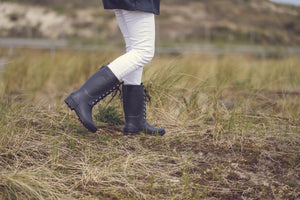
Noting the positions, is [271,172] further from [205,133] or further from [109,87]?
[109,87]

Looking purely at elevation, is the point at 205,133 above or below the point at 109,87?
below

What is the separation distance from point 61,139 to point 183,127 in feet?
3.18

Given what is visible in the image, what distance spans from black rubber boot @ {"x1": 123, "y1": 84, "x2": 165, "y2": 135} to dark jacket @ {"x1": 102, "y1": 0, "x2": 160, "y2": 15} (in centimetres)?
62

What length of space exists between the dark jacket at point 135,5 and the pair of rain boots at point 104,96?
43 centimetres

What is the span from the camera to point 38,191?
1.79 m

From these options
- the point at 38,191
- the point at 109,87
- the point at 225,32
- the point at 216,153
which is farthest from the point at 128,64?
the point at 225,32

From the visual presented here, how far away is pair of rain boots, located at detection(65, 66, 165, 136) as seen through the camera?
2.35 m

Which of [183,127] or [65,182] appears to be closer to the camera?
[65,182]

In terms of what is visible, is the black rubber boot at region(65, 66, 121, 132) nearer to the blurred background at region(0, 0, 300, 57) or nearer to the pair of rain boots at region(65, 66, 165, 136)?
the pair of rain boots at region(65, 66, 165, 136)

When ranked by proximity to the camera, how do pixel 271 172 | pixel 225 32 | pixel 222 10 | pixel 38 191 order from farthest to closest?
pixel 222 10
pixel 225 32
pixel 271 172
pixel 38 191

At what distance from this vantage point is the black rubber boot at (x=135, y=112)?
2693mm

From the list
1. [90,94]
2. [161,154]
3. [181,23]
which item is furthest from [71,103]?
[181,23]

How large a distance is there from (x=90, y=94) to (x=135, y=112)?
1.45ft

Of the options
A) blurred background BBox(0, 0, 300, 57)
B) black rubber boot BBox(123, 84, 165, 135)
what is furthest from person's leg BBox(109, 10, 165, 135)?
blurred background BBox(0, 0, 300, 57)
